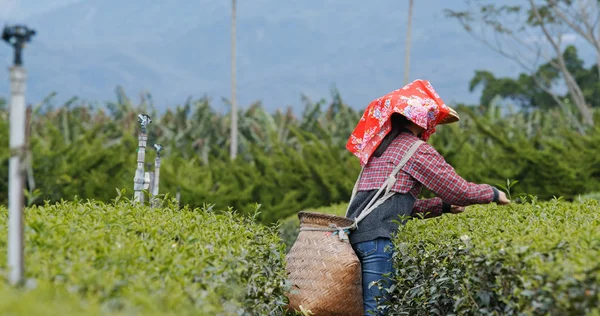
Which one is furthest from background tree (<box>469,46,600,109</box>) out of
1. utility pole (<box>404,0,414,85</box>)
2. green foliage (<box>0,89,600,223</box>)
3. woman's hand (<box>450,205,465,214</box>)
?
woman's hand (<box>450,205,465,214</box>)

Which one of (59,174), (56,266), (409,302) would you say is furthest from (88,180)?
(56,266)

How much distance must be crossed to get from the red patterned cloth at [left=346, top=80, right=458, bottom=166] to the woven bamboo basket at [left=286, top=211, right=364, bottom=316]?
51 centimetres

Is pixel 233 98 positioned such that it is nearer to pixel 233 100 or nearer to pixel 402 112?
pixel 233 100

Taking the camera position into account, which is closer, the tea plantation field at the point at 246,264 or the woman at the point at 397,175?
the tea plantation field at the point at 246,264

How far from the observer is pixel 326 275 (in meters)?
4.45

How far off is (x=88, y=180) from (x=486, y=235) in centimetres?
1008

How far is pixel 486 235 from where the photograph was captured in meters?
3.80

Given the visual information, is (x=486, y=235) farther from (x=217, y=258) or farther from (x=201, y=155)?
(x=201, y=155)

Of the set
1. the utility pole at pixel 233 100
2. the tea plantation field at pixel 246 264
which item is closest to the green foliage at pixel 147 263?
→ the tea plantation field at pixel 246 264

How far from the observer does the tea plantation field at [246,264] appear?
267cm

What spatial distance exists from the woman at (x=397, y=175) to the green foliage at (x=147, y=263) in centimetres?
56

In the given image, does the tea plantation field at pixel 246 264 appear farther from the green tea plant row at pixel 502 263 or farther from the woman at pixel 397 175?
the woman at pixel 397 175

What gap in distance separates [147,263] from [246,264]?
606 millimetres

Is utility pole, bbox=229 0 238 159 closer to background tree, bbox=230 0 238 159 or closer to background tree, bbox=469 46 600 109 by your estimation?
background tree, bbox=230 0 238 159
